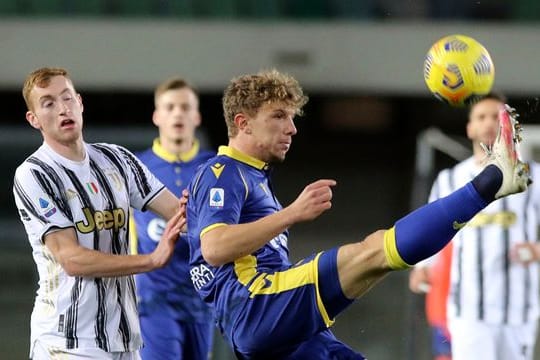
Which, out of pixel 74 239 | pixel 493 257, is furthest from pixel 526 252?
pixel 74 239

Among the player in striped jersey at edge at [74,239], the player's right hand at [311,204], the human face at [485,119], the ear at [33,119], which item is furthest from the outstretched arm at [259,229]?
the human face at [485,119]

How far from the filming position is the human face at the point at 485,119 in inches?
266

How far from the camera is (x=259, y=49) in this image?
58.6 feet

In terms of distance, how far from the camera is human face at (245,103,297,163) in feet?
16.5

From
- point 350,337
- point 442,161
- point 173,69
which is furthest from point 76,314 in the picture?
point 442,161

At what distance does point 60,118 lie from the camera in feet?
16.2

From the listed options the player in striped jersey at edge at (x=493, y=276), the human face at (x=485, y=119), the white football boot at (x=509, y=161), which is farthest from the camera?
the player in striped jersey at edge at (x=493, y=276)

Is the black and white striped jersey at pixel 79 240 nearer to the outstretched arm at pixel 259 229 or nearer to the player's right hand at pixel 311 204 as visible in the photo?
the outstretched arm at pixel 259 229

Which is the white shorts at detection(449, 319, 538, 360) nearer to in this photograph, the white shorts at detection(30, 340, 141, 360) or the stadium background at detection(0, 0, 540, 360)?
the white shorts at detection(30, 340, 141, 360)

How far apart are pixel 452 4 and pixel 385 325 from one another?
7.96 meters

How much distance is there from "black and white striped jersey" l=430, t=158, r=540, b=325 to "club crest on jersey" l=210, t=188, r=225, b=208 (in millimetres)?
2454

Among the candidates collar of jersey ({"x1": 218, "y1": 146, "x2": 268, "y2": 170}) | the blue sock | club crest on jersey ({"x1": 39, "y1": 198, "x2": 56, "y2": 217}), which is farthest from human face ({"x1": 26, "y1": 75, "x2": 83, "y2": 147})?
the blue sock

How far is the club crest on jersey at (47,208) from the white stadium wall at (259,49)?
42.7ft

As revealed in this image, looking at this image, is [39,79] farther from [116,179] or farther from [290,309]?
[290,309]
